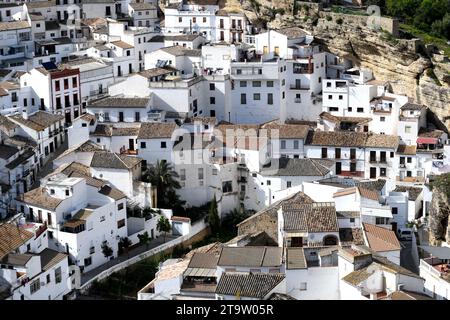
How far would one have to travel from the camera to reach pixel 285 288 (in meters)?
20.1

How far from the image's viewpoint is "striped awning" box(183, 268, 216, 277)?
20617 millimetres

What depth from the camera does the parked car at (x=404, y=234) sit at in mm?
26047

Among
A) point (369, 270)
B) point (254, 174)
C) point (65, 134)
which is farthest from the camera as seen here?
point (65, 134)

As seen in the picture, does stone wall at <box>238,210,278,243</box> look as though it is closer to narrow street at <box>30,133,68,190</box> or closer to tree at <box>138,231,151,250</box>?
tree at <box>138,231,151,250</box>

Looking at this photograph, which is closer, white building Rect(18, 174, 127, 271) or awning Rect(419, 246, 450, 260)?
awning Rect(419, 246, 450, 260)

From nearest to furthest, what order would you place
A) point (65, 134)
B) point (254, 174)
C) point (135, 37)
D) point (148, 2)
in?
1. point (254, 174)
2. point (65, 134)
3. point (135, 37)
4. point (148, 2)

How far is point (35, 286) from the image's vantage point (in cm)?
Answer: 2108

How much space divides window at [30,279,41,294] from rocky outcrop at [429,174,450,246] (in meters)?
11.4

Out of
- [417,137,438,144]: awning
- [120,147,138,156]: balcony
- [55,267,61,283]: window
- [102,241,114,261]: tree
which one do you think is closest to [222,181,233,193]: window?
[120,147,138,156]: balcony

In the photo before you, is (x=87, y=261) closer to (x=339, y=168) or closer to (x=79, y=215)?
(x=79, y=215)

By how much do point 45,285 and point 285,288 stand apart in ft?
20.2

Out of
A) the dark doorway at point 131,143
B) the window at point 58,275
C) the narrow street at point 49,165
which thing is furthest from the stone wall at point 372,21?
the window at point 58,275

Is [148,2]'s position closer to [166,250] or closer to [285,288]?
[166,250]

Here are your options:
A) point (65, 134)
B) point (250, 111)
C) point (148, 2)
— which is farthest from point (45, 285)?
point (148, 2)
